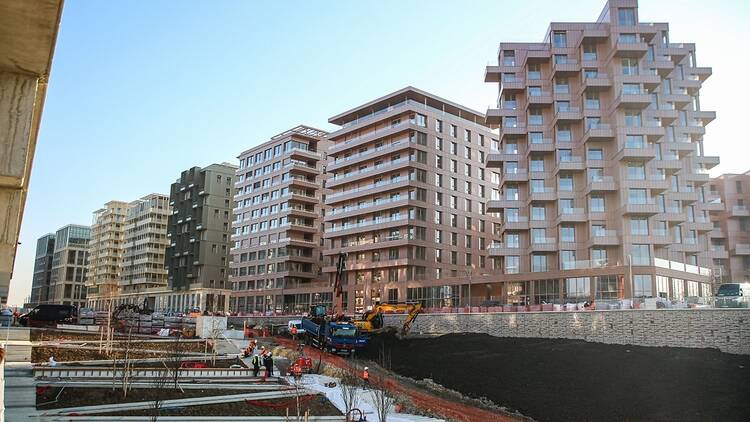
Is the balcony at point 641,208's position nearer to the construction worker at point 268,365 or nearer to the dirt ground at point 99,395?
the construction worker at point 268,365

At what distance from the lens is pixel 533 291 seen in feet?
249

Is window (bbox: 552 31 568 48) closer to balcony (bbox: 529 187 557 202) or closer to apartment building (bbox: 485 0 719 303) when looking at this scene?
apartment building (bbox: 485 0 719 303)

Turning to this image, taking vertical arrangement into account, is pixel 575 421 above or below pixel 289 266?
below

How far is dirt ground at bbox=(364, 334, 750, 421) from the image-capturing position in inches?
1191

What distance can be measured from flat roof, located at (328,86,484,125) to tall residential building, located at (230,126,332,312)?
15.4 meters

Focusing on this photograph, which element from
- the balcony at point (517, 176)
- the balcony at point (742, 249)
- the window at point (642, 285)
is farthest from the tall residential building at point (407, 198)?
the balcony at point (742, 249)

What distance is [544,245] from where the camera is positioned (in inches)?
3031

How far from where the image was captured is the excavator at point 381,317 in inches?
2446

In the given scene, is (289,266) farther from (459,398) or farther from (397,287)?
(459,398)

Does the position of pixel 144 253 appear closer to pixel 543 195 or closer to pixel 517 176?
pixel 517 176

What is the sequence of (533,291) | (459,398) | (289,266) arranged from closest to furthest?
(459,398), (533,291), (289,266)

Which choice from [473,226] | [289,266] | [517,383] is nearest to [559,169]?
[473,226]

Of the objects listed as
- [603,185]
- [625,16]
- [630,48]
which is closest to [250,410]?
[603,185]

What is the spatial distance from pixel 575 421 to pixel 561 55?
6306 centimetres
